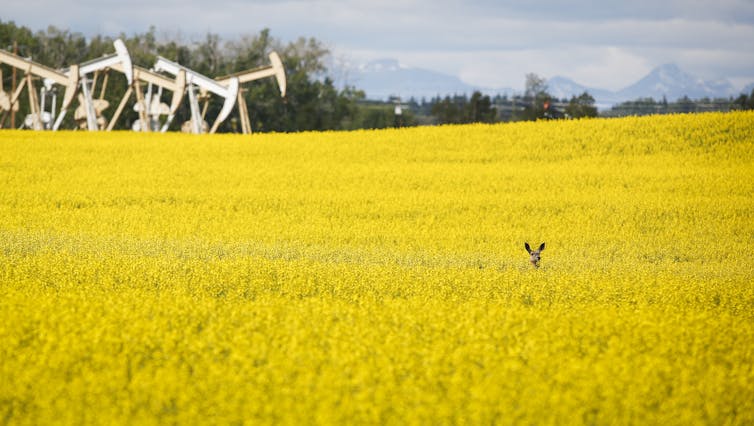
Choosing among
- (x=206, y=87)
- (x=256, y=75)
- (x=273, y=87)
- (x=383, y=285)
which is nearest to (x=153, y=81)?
(x=206, y=87)

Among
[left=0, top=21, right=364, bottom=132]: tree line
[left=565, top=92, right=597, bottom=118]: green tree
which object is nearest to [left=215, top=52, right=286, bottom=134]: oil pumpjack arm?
[left=0, top=21, right=364, bottom=132]: tree line

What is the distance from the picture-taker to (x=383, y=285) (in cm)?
1151

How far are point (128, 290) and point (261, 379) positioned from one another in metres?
4.58

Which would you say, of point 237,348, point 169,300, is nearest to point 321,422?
point 237,348

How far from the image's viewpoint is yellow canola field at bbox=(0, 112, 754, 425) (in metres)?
6.38

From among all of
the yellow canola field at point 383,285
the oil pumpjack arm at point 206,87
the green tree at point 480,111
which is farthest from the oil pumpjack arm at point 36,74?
the green tree at point 480,111

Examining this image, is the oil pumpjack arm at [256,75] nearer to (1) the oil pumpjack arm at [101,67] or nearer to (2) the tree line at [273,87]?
(1) the oil pumpjack arm at [101,67]

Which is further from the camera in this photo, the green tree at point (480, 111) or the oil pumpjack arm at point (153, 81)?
the green tree at point (480, 111)

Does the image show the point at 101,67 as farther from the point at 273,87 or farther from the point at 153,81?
the point at 273,87

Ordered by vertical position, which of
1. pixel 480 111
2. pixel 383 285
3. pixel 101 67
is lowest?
pixel 383 285

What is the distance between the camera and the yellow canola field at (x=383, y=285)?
638cm

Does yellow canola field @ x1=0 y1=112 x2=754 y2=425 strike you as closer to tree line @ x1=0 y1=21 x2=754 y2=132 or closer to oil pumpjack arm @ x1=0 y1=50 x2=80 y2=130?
oil pumpjack arm @ x1=0 y1=50 x2=80 y2=130

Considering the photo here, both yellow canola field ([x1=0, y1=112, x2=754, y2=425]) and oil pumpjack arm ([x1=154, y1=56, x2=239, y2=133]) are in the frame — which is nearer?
yellow canola field ([x1=0, y1=112, x2=754, y2=425])

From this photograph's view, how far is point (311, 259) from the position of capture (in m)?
15.0
